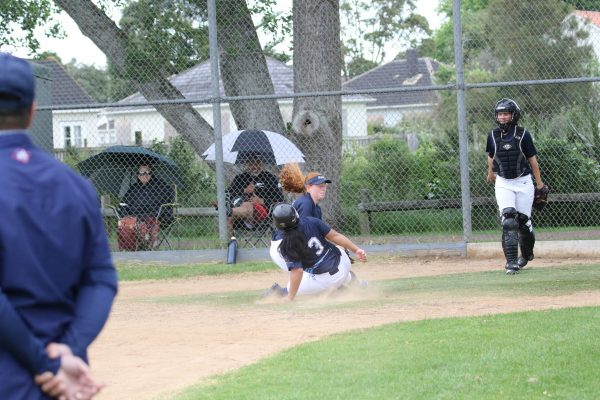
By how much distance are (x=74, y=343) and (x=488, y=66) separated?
37454 millimetres

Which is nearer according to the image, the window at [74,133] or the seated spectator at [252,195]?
the seated spectator at [252,195]

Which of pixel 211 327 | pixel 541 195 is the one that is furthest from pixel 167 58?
pixel 211 327

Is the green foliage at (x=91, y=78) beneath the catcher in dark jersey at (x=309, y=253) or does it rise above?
above

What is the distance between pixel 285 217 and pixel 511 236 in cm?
309

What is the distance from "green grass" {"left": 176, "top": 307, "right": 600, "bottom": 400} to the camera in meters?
5.67

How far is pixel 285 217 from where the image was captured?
965 cm

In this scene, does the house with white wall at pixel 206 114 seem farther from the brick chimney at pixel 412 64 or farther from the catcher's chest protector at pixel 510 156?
the catcher's chest protector at pixel 510 156

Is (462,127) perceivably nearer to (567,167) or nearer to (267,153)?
(267,153)

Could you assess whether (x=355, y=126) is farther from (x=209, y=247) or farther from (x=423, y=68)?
(x=209, y=247)

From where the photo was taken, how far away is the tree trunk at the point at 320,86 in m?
15.4

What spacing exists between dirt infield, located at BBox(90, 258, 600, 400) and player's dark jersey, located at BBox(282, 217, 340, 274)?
0.32 metres

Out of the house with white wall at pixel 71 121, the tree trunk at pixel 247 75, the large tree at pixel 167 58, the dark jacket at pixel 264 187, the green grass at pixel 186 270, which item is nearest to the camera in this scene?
the green grass at pixel 186 270

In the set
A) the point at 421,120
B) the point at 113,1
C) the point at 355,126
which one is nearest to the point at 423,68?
the point at 421,120

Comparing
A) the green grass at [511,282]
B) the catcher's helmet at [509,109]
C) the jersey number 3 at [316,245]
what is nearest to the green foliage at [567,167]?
the green grass at [511,282]
